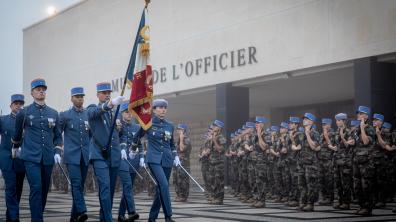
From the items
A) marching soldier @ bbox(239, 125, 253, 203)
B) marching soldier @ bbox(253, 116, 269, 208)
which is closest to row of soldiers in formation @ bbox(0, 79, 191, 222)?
marching soldier @ bbox(253, 116, 269, 208)

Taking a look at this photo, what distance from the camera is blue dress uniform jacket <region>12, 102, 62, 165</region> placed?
9229 millimetres

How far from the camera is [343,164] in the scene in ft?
45.5

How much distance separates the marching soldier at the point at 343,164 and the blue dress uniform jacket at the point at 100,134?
18.3 ft

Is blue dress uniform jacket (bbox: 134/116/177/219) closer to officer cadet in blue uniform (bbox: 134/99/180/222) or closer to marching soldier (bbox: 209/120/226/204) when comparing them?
officer cadet in blue uniform (bbox: 134/99/180/222)

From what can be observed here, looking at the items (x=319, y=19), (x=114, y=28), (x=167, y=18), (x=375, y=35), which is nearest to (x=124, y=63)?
(x=114, y=28)

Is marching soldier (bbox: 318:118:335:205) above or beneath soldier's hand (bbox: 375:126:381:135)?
beneath

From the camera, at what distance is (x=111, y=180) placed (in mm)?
9617

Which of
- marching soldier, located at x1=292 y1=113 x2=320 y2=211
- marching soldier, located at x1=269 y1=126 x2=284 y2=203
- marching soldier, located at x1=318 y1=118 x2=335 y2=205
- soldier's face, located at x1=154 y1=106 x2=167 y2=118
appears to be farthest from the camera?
marching soldier, located at x1=269 y1=126 x2=284 y2=203

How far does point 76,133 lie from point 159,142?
1.27 meters

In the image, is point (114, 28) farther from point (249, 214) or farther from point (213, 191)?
point (249, 214)

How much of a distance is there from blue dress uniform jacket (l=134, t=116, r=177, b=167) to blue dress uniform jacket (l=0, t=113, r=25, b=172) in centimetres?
193

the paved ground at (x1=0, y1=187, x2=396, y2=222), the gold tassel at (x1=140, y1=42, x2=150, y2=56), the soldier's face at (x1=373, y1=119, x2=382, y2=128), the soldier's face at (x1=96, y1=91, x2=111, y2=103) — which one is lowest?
the paved ground at (x1=0, y1=187, x2=396, y2=222)

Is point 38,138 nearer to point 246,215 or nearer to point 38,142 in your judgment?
point 38,142

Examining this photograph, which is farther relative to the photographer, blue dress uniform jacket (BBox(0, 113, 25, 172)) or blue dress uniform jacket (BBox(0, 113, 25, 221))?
blue dress uniform jacket (BBox(0, 113, 25, 172))
